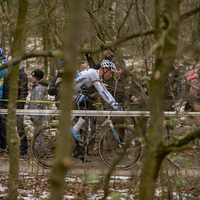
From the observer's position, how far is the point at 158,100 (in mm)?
3469

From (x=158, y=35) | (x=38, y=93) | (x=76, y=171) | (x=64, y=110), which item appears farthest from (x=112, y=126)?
(x=64, y=110)

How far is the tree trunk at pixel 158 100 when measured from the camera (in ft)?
10.7

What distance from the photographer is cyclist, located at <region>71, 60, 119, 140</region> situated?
6.77 m

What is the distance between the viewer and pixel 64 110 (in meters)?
2.18

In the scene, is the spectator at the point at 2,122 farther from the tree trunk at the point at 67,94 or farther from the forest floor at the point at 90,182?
the tree trunk at the point at 67,94

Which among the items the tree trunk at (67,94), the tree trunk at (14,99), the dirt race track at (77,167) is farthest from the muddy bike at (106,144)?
the tree trunk at (67,94)

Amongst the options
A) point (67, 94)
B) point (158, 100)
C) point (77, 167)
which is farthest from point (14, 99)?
point (77, 167)

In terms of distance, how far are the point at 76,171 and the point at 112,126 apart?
1030 millimetres

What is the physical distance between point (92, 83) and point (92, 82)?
0.15 feet

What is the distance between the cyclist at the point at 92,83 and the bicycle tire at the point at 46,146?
41cm

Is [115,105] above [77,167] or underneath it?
above

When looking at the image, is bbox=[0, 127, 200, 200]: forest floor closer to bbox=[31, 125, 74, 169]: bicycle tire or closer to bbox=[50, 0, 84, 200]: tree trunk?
bbox=[31, 125, 74, 169]: bicycle tire

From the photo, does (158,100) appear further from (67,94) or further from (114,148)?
(114,148)

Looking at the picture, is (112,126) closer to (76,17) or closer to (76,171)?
(76,171)
